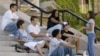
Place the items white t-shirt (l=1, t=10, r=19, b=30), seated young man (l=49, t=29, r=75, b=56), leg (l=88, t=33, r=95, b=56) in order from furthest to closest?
white t-shirt (l=1, t=10, r=19, b=30)
leg (l=88, t=33, r=95, b=56)
seated young man (l=49, t=29, r=75, b=56)

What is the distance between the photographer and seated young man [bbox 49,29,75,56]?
12414 millimetres

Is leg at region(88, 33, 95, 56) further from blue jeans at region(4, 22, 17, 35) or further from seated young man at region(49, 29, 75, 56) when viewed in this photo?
blue jeans at region(4, 22, 17, 35)

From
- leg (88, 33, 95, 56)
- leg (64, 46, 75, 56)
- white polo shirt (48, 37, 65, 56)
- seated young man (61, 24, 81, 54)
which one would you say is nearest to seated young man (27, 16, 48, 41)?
seated young man (61, 24, 81, 54)

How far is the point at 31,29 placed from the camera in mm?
13703

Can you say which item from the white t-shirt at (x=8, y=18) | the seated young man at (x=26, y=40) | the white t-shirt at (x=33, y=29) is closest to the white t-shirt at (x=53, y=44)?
the seated young man at (x=26, y=40)

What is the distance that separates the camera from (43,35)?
13641 mm

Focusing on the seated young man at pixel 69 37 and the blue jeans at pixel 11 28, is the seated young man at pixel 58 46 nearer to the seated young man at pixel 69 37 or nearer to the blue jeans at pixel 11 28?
the seated young man at pixel 69 37

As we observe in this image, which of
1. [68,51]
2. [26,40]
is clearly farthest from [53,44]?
[26,40]

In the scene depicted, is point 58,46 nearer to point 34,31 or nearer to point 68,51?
point 68,51

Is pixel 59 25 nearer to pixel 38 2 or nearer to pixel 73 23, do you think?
pixel 73 23

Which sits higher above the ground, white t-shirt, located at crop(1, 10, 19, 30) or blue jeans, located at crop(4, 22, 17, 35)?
white t-shirt, located at crop(1, 10, 19, 30)

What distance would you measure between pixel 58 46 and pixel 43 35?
4.26 feet

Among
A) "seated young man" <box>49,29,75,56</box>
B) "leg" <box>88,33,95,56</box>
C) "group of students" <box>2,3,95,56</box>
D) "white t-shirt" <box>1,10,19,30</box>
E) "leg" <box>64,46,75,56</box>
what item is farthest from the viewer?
"white t-shirt" <box>1,10,19,30</box>

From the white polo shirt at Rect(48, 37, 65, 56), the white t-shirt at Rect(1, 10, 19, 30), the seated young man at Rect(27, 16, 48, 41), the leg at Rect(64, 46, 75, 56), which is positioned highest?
the white t-shirt at Rect(1, 10, 19, 30)
